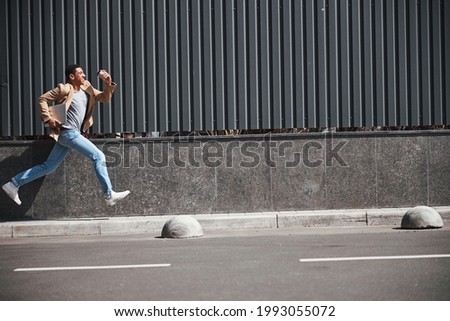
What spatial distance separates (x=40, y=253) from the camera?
27.9 feet

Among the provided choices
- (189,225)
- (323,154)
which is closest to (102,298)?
(189,225)

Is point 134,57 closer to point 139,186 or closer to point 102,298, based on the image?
point 139,186

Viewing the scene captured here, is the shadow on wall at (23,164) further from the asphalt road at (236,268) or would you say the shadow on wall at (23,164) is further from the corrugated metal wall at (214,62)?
the asphalt road at (236,268)

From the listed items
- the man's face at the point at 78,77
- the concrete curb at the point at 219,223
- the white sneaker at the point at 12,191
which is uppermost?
the man's face at the point at 78,77

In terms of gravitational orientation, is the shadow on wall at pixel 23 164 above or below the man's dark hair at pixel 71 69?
below

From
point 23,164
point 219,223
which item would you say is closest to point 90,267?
point 219,223

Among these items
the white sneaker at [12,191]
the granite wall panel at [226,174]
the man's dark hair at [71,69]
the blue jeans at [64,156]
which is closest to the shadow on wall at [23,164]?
the granite wall panel at [226,174]

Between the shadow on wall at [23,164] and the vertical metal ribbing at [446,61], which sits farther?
the vertical metal ribbing at [446,61]

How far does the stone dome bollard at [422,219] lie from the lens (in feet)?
31.8

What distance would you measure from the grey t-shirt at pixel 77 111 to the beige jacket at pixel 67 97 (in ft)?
0.22

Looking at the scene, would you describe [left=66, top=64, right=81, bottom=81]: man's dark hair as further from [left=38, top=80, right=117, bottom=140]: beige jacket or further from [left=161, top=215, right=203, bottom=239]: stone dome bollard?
[left=161, top=215, right=203, bottom=239]: stone dome bollard

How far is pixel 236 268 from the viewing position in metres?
6.88

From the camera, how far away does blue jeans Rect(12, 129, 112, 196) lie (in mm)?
10391

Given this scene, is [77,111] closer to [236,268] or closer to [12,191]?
[12,191]
